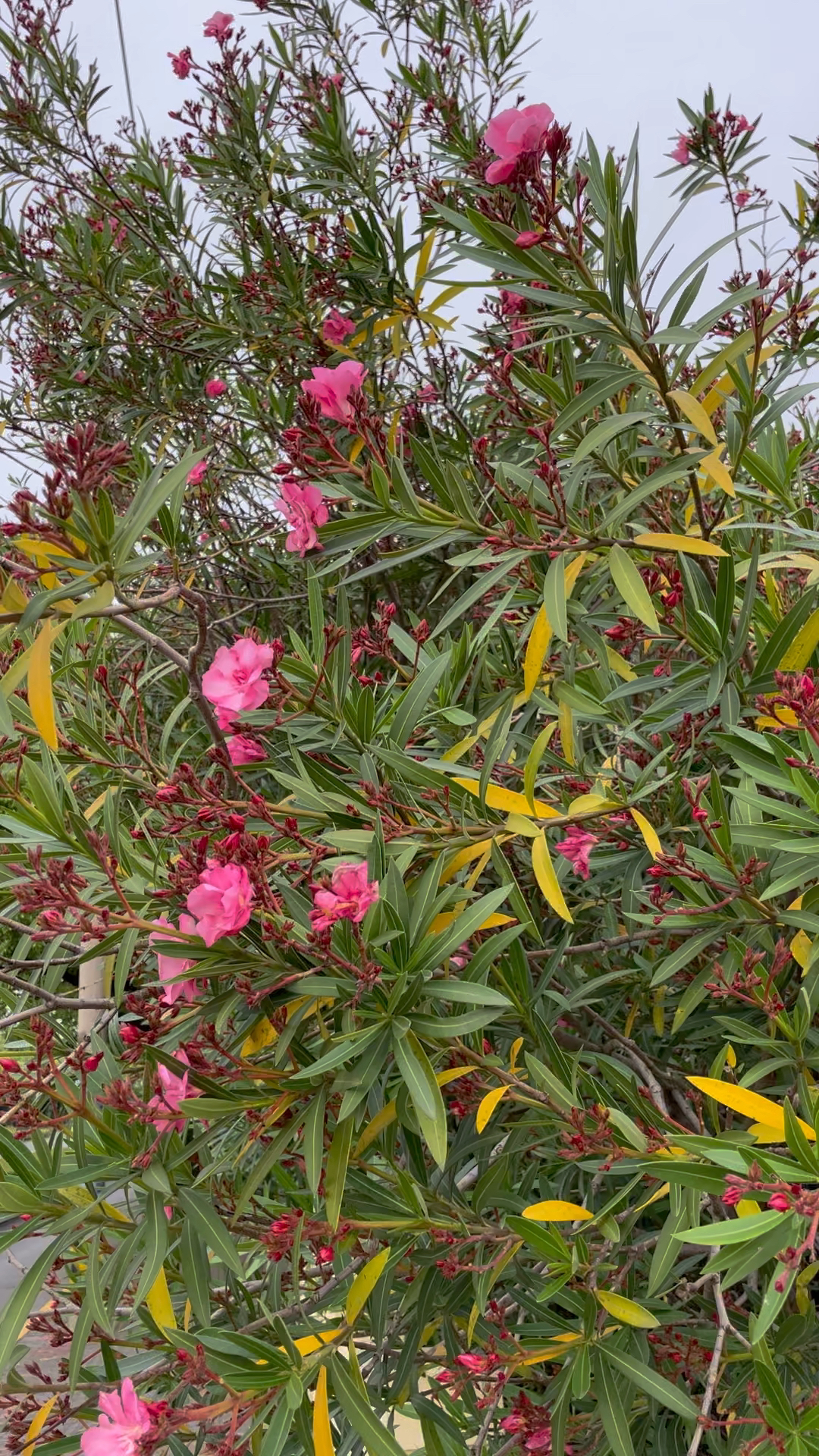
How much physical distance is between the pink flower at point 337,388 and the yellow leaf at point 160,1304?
814 mm

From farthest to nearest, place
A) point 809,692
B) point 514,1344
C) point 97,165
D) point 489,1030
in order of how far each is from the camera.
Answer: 1. point 97,165
2. point 489,1030
3. point 514,1344
4. point 809,692

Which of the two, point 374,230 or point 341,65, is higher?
point 341,65

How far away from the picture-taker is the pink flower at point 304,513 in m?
0.92

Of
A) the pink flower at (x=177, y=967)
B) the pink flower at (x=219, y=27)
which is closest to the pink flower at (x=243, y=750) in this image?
the pink flower at (x=177, y=967)

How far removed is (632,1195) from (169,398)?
185 cm

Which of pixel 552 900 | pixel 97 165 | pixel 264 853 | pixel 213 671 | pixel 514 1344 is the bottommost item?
pixel 514 1344

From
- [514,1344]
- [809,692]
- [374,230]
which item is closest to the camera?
[809,692]

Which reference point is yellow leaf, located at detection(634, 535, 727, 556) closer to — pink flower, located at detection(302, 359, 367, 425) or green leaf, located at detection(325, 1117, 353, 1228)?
pink flower, located at detection(302, 359, 367, 425)

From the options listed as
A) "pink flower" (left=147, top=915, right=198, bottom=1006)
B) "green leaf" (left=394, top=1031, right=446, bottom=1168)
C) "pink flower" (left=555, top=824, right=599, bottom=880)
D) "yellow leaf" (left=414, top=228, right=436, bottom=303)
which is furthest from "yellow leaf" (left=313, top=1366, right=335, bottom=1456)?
"yellow leaf" (left=414, top=228, right=436, bottom=303)

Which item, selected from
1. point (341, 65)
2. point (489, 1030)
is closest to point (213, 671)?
point (489, 1030)

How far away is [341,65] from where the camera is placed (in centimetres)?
210

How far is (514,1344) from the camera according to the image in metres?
0.85

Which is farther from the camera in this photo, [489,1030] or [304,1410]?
[489,1030]

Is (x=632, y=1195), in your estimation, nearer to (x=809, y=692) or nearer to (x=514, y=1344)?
(x=514, y=1344)
